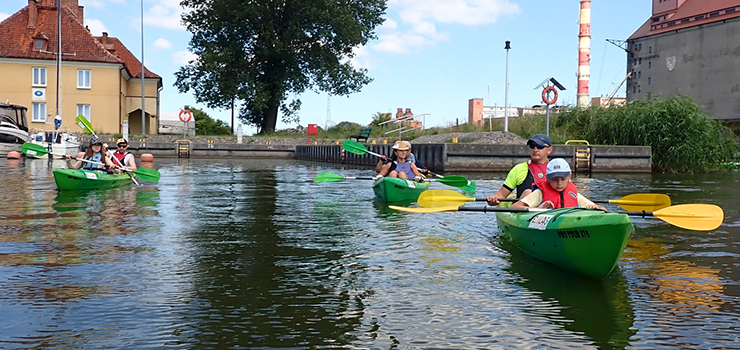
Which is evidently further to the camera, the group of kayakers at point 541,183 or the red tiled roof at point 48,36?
the red tiled roof at point 48,36

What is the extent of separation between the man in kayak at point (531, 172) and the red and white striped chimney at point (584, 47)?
50220 mm

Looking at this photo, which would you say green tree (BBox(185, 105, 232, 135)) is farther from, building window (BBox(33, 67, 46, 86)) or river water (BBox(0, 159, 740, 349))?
river water (BBox(0, 159, 740, 349))

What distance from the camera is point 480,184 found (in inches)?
684

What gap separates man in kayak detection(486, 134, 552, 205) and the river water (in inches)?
24.2

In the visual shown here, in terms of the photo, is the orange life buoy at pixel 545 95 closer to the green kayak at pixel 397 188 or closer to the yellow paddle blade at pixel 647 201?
the green kayak at pixel 397 188

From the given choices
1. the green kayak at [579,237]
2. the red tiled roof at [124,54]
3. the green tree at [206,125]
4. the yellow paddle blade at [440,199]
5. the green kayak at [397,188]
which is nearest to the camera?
the green kayak at [579,237]

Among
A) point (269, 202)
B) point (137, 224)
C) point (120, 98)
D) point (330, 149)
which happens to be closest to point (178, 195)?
point (269, 202)

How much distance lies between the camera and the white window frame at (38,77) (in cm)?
4494

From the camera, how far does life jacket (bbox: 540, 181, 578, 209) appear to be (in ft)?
23.1

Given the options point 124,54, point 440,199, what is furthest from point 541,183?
point 124,54

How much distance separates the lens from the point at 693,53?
50844 mm

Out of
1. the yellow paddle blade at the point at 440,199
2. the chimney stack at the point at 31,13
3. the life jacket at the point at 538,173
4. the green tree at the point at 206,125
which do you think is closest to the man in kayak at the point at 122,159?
the yellow paddle blade at the point at 440,199

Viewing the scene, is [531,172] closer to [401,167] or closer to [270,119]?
[401,167]

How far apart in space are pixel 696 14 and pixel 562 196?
5030cm
